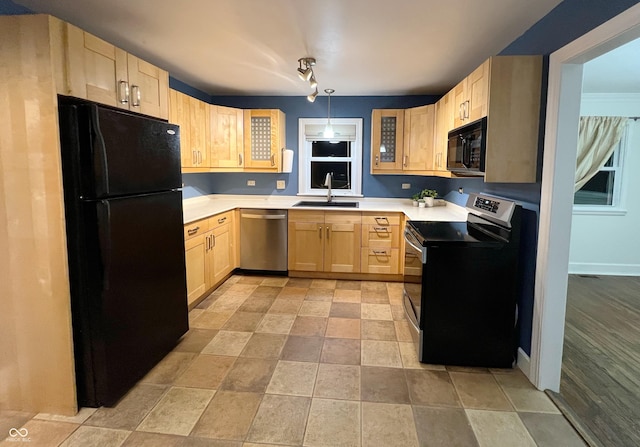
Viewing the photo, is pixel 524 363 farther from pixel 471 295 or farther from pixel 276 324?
pixel 276 324

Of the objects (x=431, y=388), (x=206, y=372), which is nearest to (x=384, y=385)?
(x=431, y=388)

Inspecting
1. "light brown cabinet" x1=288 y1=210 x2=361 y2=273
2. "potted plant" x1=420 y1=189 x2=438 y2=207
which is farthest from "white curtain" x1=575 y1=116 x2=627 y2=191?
"light brown cabinet" x1=288 y1=210 x2=361 y2=273

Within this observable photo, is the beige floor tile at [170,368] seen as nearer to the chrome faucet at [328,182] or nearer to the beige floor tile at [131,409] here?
the beige floor tile at [131,409]

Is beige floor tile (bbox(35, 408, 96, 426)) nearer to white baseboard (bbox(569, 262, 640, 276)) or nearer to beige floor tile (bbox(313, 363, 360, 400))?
beige floor tile (bbox(313, 363, 360, 400))

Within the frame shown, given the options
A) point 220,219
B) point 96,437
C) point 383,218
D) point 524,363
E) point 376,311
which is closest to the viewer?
point 96,437

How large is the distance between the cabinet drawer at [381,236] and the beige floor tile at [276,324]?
1.43 m

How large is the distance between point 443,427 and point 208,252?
2.64 meters

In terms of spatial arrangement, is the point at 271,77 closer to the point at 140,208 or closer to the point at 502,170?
the point at 140,208

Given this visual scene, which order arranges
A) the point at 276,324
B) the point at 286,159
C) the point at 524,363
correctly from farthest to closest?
the point at 286,159
the point at 276,324
the point at 524,363

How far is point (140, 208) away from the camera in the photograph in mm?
2193

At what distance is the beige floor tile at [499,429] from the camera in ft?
5.95

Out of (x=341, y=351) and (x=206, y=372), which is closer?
(x=206, y=372)

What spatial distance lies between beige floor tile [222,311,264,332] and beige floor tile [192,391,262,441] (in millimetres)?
897

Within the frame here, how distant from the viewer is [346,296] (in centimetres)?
395
